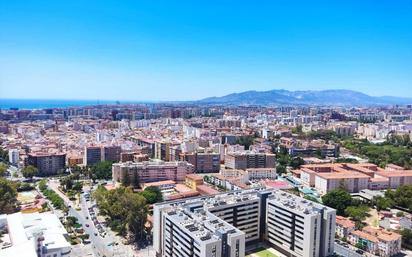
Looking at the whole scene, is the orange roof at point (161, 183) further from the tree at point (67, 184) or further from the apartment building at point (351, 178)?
the apartment building at point (351, 178)

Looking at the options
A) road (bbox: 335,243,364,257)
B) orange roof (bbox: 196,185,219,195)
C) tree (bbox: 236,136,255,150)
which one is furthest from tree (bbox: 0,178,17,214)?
tree (bbox: 236,136,255,150)

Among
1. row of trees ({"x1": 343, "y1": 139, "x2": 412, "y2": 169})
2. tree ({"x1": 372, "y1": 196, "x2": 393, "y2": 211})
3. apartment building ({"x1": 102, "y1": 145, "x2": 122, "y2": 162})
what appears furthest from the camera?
row of trees ({"x1": 343, "y1": 139, "x2": 412, "y2": 169})

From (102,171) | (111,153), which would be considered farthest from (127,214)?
(111,153)

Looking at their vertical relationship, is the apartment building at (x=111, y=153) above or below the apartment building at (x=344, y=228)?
above

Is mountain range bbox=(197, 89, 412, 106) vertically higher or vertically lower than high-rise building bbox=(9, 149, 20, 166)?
higher

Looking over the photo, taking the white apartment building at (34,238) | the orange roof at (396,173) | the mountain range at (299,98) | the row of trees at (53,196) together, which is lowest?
the row of trees at (53,196)

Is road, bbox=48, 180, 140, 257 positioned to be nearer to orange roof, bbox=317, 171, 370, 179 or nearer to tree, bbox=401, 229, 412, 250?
tree, bbox=401, 229, 412, 250

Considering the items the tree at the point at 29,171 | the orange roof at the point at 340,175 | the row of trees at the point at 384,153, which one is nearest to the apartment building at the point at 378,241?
the orange roof at the point at 340,175
